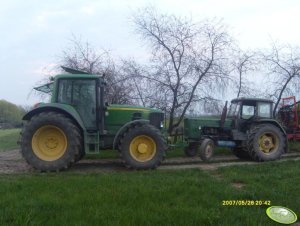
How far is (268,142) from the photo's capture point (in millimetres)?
14141

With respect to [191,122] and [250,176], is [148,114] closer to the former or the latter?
[191,122]

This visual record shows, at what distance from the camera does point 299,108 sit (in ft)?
55.9

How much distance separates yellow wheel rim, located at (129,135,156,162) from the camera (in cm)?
1134

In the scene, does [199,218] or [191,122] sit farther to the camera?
[191,122]

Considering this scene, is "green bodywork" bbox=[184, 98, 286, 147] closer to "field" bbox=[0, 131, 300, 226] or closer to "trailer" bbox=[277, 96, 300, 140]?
"trailer" bbox=[277, 96, 300, 140]

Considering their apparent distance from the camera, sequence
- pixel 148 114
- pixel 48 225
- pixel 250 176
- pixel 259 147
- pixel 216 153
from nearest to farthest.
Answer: pixel 48 225 → pixel 250 176 → pixel 148 114 → pixel 259 147 → pixel 216 153

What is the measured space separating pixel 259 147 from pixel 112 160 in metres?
5.12

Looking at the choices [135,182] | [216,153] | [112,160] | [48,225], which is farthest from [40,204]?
[216,153]

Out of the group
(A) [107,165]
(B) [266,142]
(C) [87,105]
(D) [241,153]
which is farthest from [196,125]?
(C) [87,105]

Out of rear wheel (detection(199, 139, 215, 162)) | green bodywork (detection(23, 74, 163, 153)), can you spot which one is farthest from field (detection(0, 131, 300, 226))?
rear wheel (detection(199, 139, 215, 162))

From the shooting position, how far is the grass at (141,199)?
18.3 ft

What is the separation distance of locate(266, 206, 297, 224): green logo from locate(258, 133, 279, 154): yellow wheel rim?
8.13 meters

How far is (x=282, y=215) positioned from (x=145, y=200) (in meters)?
2.12

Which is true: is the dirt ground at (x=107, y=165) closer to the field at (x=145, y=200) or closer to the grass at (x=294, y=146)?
the field at (x=145, y=200)
